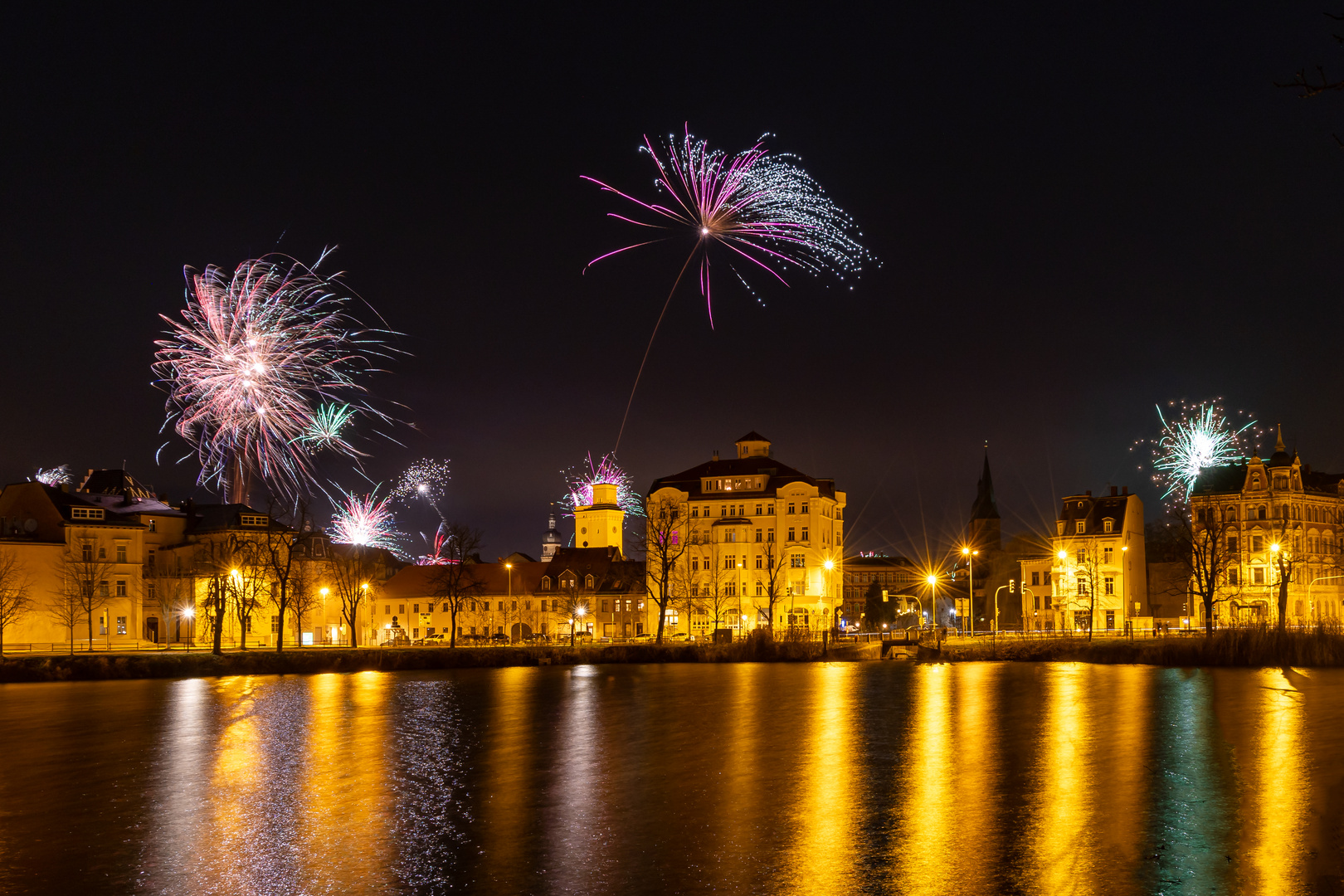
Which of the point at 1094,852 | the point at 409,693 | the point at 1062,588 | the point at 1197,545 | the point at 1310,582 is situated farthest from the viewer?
the point at 1062,588

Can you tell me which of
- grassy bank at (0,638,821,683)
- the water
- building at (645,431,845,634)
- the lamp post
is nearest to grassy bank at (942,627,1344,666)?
the lamp post

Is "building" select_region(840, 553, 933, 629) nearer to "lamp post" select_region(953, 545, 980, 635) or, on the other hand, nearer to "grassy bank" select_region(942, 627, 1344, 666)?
"lamp post" select_region(953, 545, 980, 635)

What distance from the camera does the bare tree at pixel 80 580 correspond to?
283 feet

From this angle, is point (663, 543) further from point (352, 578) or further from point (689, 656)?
point (352, 578)

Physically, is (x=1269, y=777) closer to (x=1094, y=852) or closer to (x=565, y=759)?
(x=1094, y=852)

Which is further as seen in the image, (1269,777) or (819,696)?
(819,696)

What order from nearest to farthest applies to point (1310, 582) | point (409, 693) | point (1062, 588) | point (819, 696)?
point (819, 696), point (409, 693), point (1310, 582), point (1062, 588)

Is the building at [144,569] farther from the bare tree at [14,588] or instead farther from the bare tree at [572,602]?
the bare tree at [572,602]

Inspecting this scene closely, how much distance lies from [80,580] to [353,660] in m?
24.4

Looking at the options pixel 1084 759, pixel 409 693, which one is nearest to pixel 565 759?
pixel 1084 759

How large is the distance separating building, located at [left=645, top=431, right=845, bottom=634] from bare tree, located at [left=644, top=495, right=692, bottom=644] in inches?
15.7

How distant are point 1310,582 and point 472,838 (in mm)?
A: 92637

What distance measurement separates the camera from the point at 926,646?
266 ft

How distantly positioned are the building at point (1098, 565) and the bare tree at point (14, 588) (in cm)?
7892
